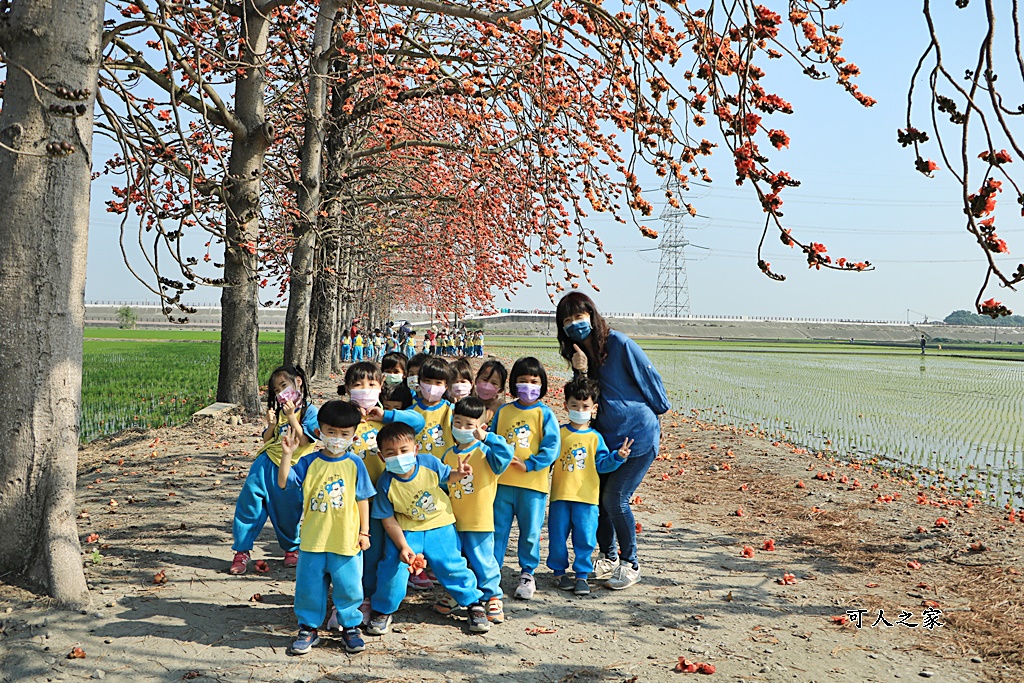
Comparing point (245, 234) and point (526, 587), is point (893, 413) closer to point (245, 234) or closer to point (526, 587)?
point (245, 234)

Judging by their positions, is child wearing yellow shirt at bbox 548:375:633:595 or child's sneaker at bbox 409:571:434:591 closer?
child's sneaker at bbox 409:571:434:591

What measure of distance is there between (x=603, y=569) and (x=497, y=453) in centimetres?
153

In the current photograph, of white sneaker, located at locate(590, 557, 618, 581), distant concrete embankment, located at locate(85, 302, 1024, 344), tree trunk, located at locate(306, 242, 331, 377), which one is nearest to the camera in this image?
white sneaker, located at locate(590, 557, 618, 581)

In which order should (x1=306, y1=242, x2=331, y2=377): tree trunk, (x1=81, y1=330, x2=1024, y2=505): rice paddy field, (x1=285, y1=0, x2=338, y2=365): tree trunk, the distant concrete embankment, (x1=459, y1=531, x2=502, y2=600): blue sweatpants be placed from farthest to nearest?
the distant concrete embankment → (x1=306, y1=242, x2=331, y2=377): tree trunk → (x1=81, y1=330, x2=1024, y2=505): rice paddy field → (x1=285, y1=0, x2=338, y2=365): tree trunk → (x1=459, y1=531, x2=502, y2=600): blue sweatpants

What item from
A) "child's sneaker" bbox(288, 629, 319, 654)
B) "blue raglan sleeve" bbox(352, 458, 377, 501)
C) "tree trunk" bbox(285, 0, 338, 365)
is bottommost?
"child's sneaker" bbox(288, 629, 319, 654)

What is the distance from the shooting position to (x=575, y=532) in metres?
5.15

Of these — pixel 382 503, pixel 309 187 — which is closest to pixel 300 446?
pixel 382 503

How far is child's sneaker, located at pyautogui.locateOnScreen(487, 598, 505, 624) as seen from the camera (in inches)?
178

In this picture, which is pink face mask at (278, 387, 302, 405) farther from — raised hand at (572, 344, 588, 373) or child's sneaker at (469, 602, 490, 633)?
raised hand at (572, 344, 588, 373)

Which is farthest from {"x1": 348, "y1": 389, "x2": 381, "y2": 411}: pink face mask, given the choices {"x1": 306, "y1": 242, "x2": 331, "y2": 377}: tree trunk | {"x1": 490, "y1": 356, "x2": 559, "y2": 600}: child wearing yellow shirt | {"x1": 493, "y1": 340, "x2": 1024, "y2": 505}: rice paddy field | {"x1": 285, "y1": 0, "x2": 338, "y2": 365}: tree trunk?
{"x1": 306, "y1": 242, "x2": 331, "y2": 377}: tree trunk

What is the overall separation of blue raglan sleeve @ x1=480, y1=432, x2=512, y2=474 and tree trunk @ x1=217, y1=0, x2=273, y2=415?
5293mm

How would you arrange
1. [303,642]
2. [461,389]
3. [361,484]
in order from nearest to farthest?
[303,642]
[361,484]
[461,389]

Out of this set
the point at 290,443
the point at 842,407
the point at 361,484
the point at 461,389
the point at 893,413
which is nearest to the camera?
the point at 361,484

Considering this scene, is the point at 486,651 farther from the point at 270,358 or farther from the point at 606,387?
the point at 270,358
